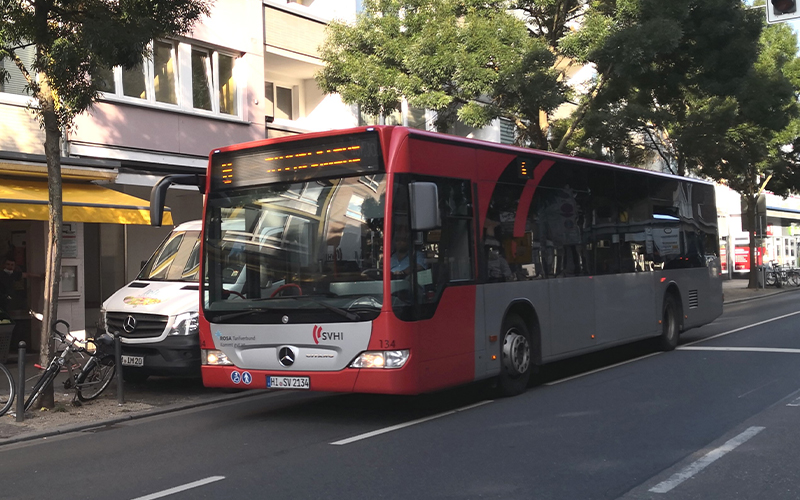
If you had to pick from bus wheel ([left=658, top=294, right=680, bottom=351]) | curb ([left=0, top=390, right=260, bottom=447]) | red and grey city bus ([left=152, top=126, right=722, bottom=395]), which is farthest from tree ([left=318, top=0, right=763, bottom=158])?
curb ([left=0, top=390, right=260, bottom=447])

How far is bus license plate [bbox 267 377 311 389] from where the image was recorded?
347 inches

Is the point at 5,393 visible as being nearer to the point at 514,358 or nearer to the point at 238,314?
the point at 238,314

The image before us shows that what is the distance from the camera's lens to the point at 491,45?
757 inches

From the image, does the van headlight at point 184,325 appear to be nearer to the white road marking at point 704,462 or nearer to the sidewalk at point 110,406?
the sidewalk at point 110,406

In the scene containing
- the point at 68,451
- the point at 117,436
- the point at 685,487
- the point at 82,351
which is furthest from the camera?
the point at 82,351

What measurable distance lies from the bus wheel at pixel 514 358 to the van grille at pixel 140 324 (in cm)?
434

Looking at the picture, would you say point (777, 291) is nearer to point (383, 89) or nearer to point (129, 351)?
point (383, 89)

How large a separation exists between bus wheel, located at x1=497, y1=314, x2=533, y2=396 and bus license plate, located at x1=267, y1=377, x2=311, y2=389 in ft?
8.15

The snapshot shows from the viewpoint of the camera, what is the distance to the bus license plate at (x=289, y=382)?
880 cm

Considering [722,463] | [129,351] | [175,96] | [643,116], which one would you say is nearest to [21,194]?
[129,351]

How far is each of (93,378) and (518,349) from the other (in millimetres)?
5221

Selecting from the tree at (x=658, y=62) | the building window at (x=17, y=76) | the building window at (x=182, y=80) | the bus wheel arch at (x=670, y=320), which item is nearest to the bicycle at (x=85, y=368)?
the building window at (x=17, y=76)

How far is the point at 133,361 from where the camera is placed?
Result: 37.9 ft

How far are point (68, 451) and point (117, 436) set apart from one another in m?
0.80
